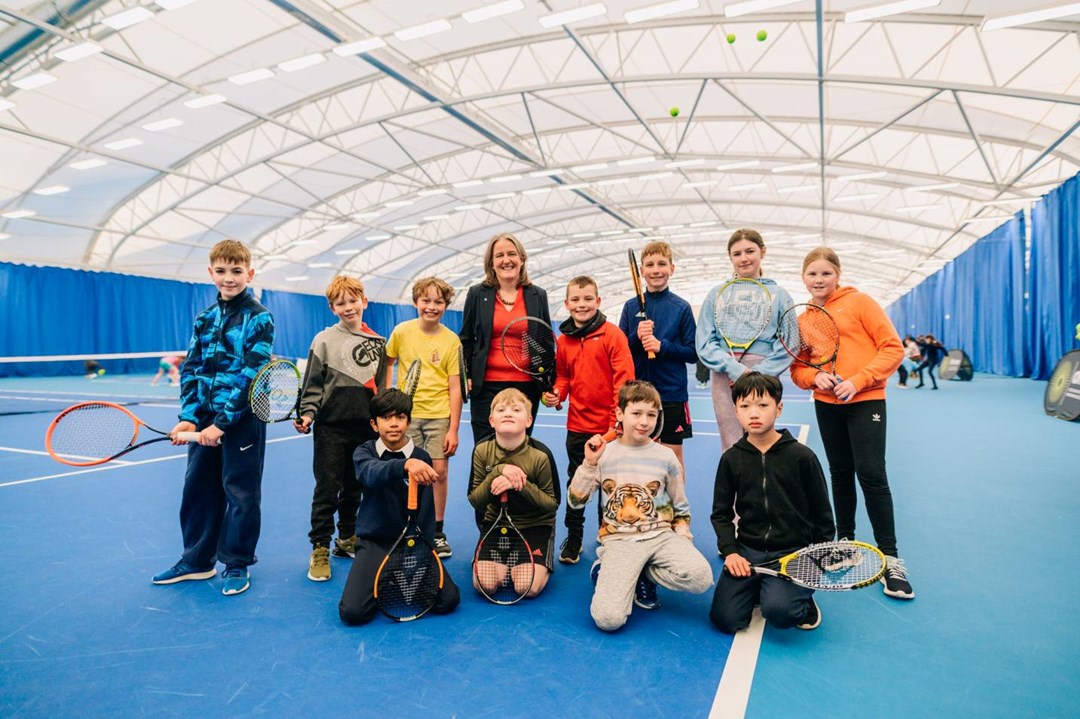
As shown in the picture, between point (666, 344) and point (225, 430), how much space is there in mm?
2416

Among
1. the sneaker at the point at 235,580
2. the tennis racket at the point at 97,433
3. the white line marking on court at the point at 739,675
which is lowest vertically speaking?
the white line marking on court at the point at 739,675

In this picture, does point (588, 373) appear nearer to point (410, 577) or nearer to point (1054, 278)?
point (410, 577)

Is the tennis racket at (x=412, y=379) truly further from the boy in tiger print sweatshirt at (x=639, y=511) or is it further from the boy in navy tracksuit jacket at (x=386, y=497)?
the boy in tiger print sweatshirt at (x=639, y=511)

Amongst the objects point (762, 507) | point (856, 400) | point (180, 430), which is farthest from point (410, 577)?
point (856, 400)

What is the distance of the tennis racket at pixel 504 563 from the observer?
9.64 feet

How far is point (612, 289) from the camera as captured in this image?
4681cm

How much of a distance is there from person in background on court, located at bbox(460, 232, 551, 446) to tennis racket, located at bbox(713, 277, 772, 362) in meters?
1.03

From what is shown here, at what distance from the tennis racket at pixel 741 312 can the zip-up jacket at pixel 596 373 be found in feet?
1.88

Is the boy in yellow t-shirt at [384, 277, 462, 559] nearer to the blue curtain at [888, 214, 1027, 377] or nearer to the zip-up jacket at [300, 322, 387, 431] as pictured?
the zip-up jacket at [300, 322, 387, 431]

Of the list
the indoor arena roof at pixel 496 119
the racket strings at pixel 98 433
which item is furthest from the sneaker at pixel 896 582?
the indoor arena roof at pixel 496 119

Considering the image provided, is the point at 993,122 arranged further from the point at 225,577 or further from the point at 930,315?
the point at 225,577

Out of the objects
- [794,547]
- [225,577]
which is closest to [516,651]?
[794,547]

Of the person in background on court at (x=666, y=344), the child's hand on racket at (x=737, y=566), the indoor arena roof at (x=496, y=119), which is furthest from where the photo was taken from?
the indoor arena roof at (x=496, y=119)

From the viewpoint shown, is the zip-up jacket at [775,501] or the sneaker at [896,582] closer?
the zip-up jacket at [775,501]
